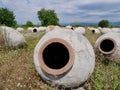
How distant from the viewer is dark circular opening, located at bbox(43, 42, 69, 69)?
7.42 metres

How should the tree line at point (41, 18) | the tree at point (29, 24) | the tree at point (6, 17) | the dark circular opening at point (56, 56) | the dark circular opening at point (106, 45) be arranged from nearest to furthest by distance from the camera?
the dark circular opening at point (56, 56)
the dark circular opening at point (106, 45)
the tree at point (29, 24)
the tree line at point (41, 18)
the tree at point (6, 17)

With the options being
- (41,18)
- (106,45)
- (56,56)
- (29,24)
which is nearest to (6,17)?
(29,24)

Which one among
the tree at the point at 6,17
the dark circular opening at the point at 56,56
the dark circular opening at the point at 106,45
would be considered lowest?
the dark circular opening at the point at 56,56

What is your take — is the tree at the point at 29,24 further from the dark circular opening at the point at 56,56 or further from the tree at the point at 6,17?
the dark circular opening at the point at 56,56

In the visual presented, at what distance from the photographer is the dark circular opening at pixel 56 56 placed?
7.42 metres

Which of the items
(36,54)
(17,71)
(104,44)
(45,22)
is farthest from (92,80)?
(45,22)

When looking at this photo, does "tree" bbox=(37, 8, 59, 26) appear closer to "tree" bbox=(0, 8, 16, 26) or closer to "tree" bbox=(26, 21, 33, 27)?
"tree" bbox=(26, 21, 33, 27)

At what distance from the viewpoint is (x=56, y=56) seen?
765cm

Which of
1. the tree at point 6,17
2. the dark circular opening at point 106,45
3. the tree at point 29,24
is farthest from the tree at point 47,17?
the dark circular opening at point 106,45

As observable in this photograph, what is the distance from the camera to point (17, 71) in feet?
24.6

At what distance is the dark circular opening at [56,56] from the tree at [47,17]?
188 feet

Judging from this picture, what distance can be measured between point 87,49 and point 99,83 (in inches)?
33.4

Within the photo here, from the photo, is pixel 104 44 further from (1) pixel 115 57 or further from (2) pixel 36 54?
(2) pixel 36 54

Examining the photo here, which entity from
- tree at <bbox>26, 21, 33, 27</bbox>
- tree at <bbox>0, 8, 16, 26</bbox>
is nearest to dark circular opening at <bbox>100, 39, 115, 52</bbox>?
tree at <bbox>26, 21, 33, 27</bbox>
